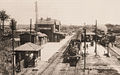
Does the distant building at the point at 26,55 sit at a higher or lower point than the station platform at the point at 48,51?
higher

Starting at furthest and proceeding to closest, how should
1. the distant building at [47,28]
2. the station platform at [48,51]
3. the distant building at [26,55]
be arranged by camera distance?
1. the distant building at [47,28]
2. the station platform at [48,51]
3. the distant building at [26,55]

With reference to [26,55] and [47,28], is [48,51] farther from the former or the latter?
[47,28]

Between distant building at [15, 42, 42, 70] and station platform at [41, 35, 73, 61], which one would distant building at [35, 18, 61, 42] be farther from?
distant building at [15, 42, 42, 70]

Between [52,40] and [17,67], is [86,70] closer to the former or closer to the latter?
[17,67]

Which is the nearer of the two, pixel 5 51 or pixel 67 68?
pixel 5 51

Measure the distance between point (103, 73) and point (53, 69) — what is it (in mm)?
7781

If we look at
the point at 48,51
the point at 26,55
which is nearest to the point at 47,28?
the point at 48,51

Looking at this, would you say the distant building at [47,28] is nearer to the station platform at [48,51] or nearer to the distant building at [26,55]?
the station platform at [48,51]

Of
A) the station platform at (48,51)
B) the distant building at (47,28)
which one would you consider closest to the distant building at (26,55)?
the station platform at (48,51)

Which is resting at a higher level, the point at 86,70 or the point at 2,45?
the point at 2,45

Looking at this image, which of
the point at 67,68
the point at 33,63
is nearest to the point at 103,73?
the point at 67,68

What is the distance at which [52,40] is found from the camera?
85.8m

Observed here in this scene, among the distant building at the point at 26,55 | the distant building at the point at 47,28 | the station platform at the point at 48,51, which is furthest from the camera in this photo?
the distant building at the point at 47,28

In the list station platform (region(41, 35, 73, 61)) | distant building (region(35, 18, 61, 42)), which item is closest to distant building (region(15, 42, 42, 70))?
station platform (region(41, 35, 73, 61))
